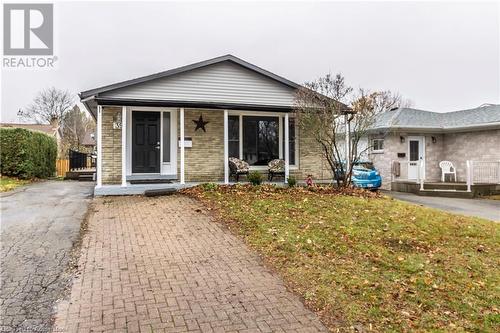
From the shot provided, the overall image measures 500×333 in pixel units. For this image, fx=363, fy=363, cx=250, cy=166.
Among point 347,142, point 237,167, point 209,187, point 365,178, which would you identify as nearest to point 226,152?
point 237,167

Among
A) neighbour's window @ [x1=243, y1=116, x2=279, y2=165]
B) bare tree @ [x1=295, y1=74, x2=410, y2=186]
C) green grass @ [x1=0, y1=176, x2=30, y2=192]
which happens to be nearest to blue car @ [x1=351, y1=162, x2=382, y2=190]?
bare tree @ [x1=295, y1=74, x2=410, y2=186]

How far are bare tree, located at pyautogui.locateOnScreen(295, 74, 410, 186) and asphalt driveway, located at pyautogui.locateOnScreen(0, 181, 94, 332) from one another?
7.68m

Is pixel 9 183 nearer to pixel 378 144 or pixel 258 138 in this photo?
pixel 258 138

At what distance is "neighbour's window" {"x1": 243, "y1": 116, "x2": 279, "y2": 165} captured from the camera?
1436 cm

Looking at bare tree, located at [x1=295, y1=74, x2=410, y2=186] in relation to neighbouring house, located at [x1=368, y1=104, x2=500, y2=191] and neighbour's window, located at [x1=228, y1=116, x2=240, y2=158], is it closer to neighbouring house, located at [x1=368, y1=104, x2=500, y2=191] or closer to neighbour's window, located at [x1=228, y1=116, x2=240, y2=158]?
neighbour's window, located at [x1=228, y1=116, x2=240, y2=158]

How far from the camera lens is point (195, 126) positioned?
1368 centimetres

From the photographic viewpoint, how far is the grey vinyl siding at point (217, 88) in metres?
12.9

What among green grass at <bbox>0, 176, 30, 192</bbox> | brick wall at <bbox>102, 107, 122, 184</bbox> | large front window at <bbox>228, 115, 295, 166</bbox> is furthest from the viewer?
large front window at <bbox>228, 115, 295, 166</bbox>

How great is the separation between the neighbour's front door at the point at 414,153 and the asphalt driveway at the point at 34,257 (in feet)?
52.1

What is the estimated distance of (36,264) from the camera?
17.2ft

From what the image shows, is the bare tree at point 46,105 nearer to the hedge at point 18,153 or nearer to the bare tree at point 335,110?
the hedge at point 18,153

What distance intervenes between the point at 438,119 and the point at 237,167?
13596 mm

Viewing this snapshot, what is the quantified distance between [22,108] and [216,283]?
177 feet
